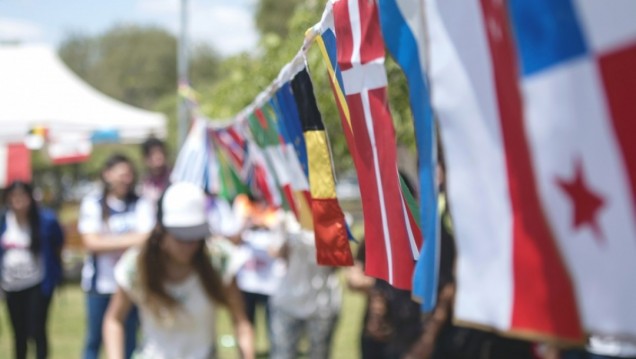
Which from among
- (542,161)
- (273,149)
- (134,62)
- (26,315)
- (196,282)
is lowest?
(26,315)

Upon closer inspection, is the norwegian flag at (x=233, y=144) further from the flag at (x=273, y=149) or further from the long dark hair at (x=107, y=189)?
the long dark hair at (x=107, y=189)

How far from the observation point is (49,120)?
15086 mm

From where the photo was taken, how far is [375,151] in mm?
2090

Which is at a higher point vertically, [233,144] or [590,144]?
[233,144]

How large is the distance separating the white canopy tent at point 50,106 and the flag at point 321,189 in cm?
1195

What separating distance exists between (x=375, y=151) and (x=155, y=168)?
6.33 m

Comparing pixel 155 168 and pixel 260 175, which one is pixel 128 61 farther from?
pixel 260 175

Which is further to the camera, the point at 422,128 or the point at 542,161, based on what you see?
the point at 422,128

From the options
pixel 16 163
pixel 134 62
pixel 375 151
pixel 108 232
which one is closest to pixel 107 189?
pixel 108 232

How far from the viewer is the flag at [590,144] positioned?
1.13m

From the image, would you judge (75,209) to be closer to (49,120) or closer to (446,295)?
(49,120)

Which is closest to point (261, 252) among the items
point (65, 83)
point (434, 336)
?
point (434, 336)

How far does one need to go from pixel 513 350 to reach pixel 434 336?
1.26 ft

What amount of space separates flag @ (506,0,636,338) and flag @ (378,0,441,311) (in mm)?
387
